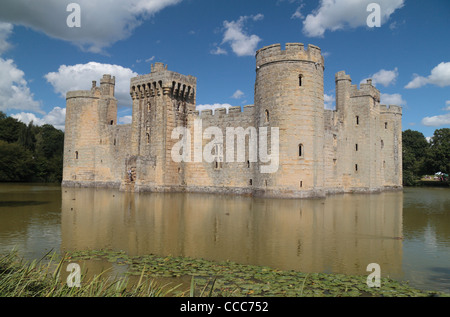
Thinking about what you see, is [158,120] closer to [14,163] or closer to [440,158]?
[14,163]

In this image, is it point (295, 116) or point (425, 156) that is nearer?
point (295, 116)

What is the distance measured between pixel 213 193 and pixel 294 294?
22.1 meters

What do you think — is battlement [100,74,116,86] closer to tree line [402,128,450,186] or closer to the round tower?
the round tower

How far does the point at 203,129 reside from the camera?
28531mm

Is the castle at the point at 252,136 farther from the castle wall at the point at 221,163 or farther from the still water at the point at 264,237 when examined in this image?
the still water at the point at 264,237

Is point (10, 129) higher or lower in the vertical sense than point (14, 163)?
higher

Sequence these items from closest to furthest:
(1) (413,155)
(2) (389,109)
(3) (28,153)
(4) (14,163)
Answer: (2) (389,109), (4) (14,163), (3) (28,153), (1) (413,155)

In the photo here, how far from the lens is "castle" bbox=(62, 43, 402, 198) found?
21688 mm

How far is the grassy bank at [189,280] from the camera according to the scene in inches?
167

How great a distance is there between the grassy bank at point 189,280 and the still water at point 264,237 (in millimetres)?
612

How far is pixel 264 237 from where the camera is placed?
9703mm

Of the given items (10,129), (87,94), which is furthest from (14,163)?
(87,94)

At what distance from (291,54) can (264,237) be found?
601 inches

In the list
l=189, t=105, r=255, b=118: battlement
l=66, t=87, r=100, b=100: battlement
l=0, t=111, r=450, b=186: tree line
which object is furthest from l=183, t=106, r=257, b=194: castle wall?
l=0, t=111, r=450, b=186: tree line
